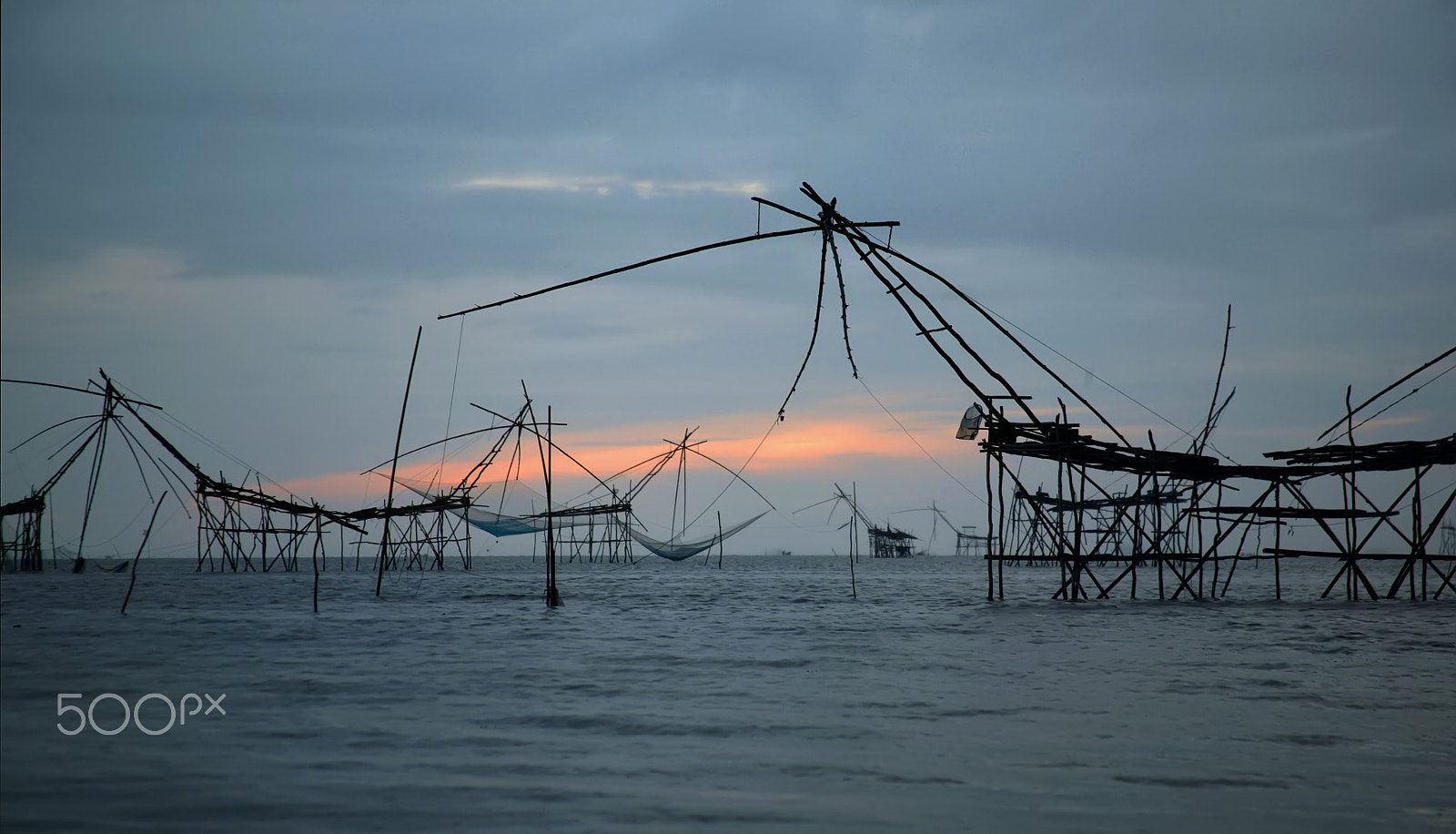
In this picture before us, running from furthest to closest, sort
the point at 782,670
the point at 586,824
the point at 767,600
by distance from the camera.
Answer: the point at 767,600 → the point at 782,670 → the point at 586,824

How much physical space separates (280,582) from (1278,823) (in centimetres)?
2555

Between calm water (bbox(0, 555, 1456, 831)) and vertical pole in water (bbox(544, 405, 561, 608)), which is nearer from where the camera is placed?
calm water (bbox(0, 555, 1456, 831))

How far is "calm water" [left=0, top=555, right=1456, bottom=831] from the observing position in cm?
432

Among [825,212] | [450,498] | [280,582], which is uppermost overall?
[825,212]

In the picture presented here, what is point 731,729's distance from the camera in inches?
239

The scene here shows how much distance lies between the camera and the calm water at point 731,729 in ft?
14.2

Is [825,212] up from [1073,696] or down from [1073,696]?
up

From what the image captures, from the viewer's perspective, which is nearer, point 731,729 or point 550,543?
point 731,729

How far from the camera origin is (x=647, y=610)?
16406 mm

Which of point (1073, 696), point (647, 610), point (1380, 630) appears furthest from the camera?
point (647, 610)

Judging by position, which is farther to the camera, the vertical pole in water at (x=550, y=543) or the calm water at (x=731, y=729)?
the vertical pole in water at (x=550, y=543)

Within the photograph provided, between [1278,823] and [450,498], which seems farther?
[450,498]

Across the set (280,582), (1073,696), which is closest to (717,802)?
(1073,696)

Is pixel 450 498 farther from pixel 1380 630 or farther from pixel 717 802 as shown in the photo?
pixel 717 802
